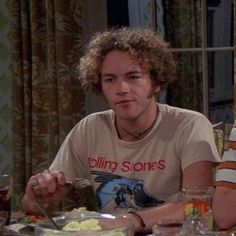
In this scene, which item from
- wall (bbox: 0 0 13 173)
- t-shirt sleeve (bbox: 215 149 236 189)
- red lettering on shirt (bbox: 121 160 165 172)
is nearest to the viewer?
t-shirt sleeve (bbox: 215 149 236 189)

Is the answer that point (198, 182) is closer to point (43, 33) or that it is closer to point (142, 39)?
point (142, 39)

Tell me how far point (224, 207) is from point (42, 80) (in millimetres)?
1651

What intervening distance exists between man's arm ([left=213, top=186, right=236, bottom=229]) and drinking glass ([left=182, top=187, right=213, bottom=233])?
209mm

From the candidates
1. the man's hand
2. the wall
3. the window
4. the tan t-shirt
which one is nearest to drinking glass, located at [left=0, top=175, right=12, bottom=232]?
the man's hand

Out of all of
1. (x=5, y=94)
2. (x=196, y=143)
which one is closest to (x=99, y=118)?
(x=196, y=143)

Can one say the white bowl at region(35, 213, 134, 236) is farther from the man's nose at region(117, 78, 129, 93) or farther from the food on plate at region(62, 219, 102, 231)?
the man's nose at region(117, 78, 129, 93)

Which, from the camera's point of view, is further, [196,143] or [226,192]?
[196,143]

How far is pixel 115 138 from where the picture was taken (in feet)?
7.50

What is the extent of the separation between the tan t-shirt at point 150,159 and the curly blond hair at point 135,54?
13cm

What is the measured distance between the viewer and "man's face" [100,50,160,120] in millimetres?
2189

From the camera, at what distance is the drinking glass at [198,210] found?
5.03 feet

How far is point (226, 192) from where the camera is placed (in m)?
1.87

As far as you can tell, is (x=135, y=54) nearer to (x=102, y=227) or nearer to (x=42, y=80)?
(x=102, y=227)

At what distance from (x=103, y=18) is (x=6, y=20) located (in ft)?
1.78
